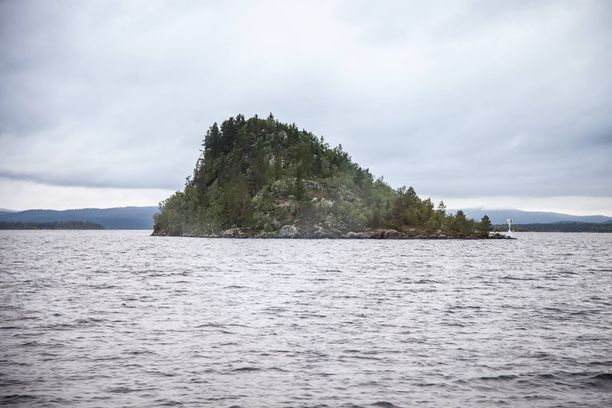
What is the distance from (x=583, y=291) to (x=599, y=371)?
29773 mm

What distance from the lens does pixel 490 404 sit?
54.3ft

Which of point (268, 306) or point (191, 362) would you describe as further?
point (268, 306)

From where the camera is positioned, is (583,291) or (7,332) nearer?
(7,332)

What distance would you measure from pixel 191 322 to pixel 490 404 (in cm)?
1917

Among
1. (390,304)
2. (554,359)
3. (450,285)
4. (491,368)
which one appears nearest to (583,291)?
(450,285)

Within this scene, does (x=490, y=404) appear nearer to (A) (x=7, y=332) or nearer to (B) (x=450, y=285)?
(A) (x=7, y=332)

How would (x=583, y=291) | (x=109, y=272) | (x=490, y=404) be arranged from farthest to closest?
(x=109, y=272)
(x=583, y=291)
(x=490, y=404)

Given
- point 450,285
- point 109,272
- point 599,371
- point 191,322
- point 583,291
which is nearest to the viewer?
point 599,371

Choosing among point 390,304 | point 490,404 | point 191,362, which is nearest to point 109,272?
point 390,304

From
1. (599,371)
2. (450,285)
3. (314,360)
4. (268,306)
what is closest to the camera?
(599,371)

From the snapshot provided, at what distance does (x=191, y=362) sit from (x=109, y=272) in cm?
4835

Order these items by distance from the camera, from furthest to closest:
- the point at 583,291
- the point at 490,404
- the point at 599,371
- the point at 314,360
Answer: the point at 583,291 → the point at 314,360 → the point at 599,371 → the point at 490,404

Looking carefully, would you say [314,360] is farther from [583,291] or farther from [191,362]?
[583,291]

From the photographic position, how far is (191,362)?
21.3 meters
